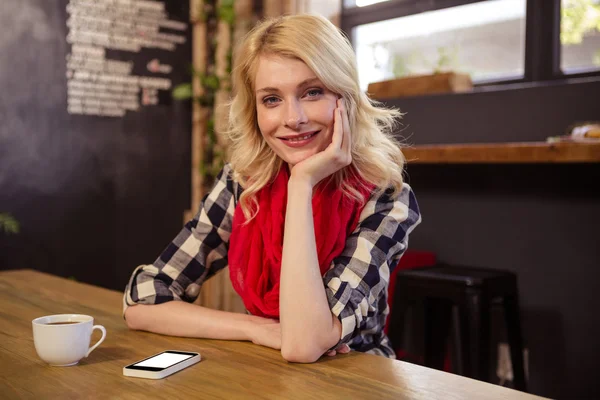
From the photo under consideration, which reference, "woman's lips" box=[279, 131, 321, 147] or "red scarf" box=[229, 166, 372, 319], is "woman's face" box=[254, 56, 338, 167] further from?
"red scarf" box=[229, 166, 372, 319]

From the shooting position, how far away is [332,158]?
4.46 feet

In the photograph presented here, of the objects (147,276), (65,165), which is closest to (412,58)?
(65,165)

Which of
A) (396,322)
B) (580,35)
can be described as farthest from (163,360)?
(580,35)

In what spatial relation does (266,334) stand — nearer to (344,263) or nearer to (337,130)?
(344,263)

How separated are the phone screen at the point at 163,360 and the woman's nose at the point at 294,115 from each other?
55 centimetres

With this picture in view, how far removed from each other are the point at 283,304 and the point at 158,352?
10.1 inches

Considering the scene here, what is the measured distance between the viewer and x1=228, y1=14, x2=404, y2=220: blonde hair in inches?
54.2

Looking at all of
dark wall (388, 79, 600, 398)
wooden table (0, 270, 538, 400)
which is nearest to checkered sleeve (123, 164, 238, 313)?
wooden table (0, 270, 538, 400)

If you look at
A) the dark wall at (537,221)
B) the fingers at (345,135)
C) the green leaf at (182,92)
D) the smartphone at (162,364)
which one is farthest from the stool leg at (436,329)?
the green leaf at (182,92)

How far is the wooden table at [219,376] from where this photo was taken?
0.90 meters

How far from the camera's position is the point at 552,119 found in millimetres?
2842

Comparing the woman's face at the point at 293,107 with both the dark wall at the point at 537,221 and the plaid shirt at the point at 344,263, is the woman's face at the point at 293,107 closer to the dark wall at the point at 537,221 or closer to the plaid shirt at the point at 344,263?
the plaid shirt at the point at 344,263

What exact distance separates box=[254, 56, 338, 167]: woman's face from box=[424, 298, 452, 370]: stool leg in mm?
1465

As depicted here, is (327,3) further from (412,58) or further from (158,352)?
(158,352)
